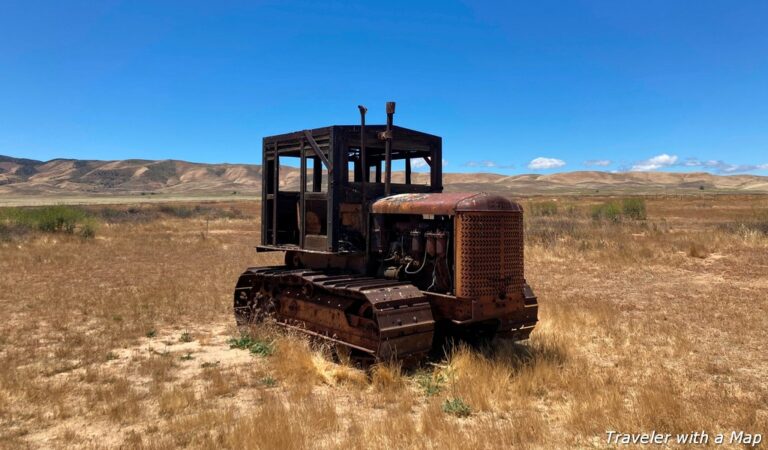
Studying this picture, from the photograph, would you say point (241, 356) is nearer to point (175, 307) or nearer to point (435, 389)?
point (435, 389)

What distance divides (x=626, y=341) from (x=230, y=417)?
17.5ft

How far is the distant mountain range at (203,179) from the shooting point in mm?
132750

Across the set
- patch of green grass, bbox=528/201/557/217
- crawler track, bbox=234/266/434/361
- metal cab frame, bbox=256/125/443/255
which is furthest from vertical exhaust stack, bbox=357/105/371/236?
patch of green grass, bbox=528/201/557/217

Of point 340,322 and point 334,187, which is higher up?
point 334,187

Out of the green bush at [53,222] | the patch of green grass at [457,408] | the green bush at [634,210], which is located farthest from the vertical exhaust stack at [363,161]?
the green bush at [634,210]

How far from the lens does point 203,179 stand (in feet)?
525

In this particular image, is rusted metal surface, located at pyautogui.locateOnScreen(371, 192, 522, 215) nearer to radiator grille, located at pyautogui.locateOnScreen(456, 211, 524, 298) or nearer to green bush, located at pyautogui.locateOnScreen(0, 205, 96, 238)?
radiator grille, located at pyautogui.locateOnScreen(456, 211, 524, 298)

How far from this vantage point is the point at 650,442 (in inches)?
160

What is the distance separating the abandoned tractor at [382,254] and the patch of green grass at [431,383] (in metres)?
0.28

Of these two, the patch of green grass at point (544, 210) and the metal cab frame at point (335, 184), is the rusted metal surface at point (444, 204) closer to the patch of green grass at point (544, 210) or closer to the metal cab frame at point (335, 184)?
the metal cab frame at point (335, 184)

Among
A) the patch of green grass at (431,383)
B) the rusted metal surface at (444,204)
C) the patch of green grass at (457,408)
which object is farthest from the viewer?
the rusted metal surface at (444,204)

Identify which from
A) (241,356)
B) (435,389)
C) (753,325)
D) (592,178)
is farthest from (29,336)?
(592,178)

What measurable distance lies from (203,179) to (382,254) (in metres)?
163

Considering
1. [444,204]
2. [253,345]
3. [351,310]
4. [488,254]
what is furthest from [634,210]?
[253,345]
